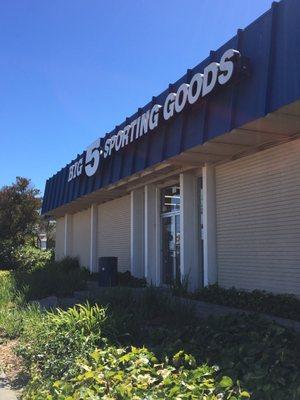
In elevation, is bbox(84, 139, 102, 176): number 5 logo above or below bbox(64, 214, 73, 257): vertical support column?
above

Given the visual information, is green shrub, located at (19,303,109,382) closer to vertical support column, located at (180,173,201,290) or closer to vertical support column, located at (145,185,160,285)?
vertical support column, located at (180,173,201,290)

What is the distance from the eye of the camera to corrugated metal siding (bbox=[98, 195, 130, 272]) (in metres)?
19.9

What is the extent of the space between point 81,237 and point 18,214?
35.0 feet

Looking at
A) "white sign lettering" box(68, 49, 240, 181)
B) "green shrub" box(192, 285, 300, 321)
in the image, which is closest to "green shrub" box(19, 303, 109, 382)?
"green shrub" box(192, 285, 300, 321)

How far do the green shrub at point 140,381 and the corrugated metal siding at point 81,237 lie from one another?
1878 cm

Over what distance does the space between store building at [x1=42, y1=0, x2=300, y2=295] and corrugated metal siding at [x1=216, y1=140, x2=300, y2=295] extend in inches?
0.9

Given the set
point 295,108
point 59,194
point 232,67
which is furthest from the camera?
point 59,194

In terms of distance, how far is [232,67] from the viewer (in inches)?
372

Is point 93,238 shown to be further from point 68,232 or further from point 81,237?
point 68,232

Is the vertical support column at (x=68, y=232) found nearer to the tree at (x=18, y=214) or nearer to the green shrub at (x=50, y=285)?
the tree at (x=18, y=214)

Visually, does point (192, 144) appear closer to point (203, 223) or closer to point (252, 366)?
point (203, 223)

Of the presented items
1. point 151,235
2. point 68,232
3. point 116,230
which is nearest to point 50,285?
point 151,235

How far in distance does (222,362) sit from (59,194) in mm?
19500

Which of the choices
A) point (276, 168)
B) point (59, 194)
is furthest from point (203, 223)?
point (59, 194)
